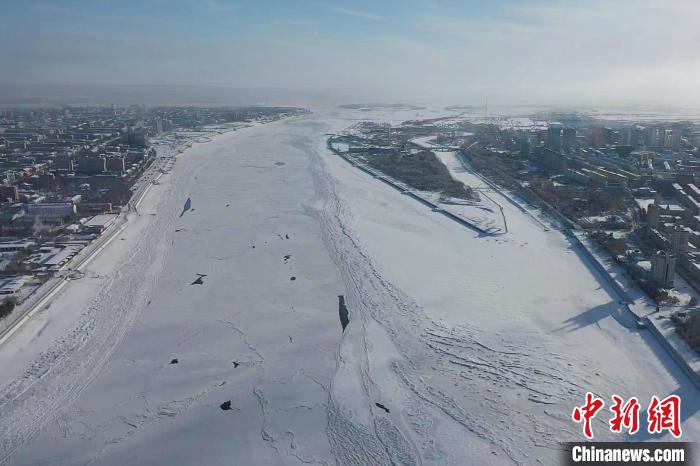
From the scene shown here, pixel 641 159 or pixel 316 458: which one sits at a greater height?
pixel 641 159

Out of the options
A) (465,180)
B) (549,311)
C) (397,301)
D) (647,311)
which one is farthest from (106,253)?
(465,180)

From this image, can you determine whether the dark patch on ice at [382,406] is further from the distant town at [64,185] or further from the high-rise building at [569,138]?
the high-rise building at [569,138]

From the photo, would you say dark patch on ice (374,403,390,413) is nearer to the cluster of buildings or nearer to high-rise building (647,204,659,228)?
the cluster of buildings

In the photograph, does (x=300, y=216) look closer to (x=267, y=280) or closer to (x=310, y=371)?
(x=267, y=280)

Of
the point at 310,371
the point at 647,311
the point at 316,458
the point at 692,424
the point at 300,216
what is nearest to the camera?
the point at 316,458

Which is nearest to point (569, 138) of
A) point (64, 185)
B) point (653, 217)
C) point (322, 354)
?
point (653, 217)

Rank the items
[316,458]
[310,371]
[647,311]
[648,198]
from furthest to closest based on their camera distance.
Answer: [648,198] < [647,311] < [310,371] < [316,458]

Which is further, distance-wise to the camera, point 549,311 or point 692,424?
point 549,311
